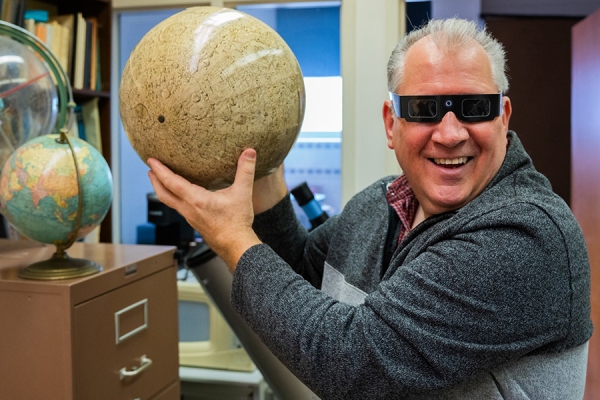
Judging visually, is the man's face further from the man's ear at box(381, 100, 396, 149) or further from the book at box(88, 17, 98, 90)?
the book at box(88, 17, 98, 90)

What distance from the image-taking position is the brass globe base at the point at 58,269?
120 cm

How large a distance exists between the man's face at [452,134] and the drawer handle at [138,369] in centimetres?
83

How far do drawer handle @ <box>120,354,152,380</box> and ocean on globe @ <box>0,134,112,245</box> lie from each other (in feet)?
1.11

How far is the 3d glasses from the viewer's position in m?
0.93

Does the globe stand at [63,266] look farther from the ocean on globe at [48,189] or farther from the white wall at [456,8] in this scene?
the white wall at [456,8]

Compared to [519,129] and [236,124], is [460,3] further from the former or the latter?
[236,124]

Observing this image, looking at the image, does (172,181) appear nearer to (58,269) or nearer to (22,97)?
(58,269)

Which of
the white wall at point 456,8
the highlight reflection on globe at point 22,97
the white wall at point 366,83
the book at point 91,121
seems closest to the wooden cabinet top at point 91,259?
the highlight reflection on globe at point 22,97

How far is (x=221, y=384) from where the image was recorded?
7.54 ft

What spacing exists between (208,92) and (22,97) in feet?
2.50

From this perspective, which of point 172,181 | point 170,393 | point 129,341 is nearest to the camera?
point 172,181

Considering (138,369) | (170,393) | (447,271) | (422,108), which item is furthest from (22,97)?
(447,271)

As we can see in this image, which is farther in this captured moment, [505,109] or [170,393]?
[170,393]

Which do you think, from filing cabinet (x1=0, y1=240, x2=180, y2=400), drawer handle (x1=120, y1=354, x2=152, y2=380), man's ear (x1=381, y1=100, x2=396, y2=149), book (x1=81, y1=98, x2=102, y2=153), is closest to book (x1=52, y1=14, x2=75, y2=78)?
book (x1=81, y1=98, x2=102, y2=153)
